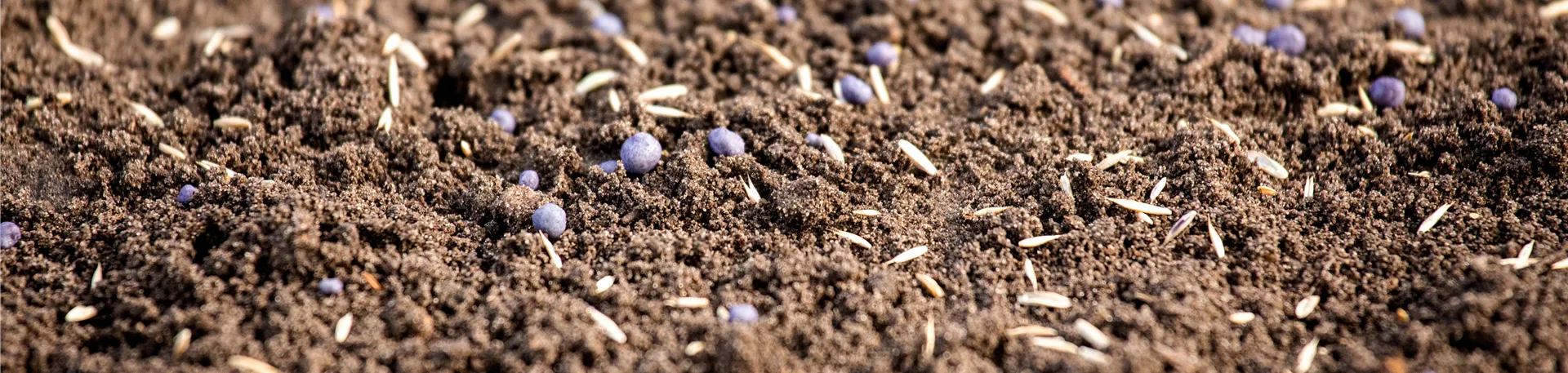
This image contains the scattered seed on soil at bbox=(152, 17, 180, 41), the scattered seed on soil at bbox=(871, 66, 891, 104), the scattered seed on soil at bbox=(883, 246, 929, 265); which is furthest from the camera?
the scattered seed on soil at bbox=(152, 17, 180, 41)

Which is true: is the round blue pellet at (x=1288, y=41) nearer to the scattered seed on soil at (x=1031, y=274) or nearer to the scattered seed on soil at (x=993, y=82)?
the scattered seed on soil at (x=993, y=82)

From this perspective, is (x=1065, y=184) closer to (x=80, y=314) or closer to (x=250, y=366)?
(x=250, y=366)

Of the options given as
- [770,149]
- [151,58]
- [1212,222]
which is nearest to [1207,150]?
[1212,222]

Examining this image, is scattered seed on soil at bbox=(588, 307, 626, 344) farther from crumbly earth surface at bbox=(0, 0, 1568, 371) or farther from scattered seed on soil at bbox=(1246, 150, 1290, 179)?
scattered seed on soil at bbox=(1246, 150, 1290, 179)

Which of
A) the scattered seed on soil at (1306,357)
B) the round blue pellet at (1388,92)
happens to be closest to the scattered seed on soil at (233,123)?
the scattered seed on soil at (1306,357)

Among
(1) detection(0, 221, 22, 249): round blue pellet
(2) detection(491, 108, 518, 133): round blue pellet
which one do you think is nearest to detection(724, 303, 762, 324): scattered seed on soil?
(2) detection(491, 108, 518, 133): round blue pellet

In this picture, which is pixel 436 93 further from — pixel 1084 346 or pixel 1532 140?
pixel 1532 140
